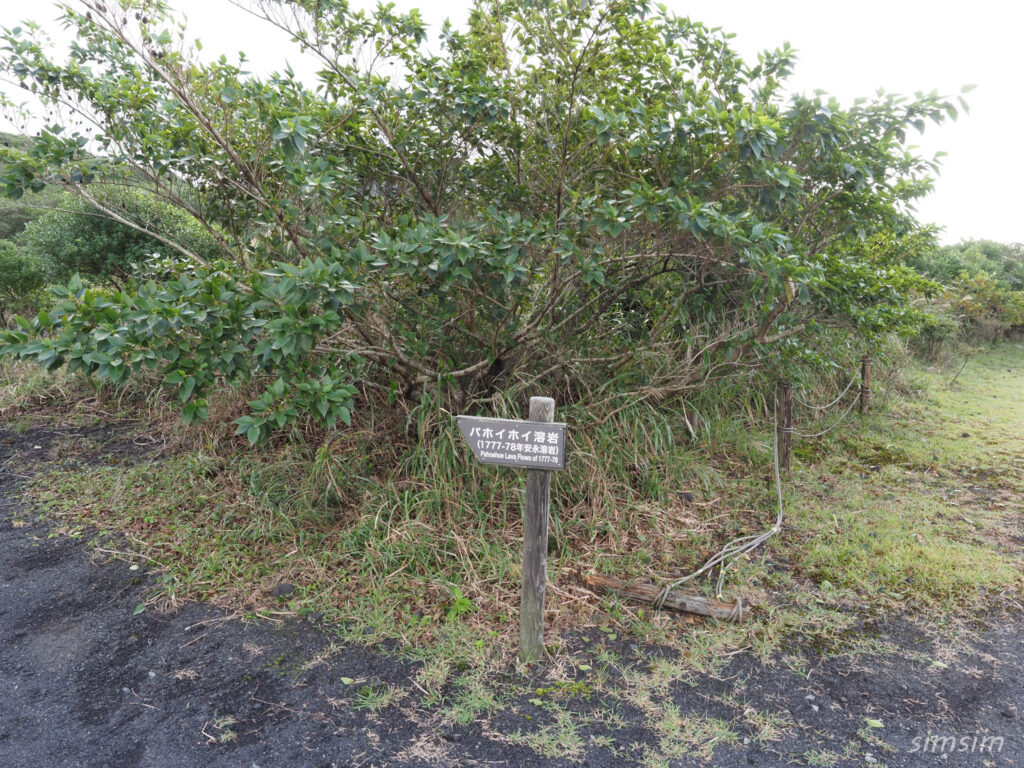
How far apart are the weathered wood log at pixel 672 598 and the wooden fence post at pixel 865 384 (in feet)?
16.1

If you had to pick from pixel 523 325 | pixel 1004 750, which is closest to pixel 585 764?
pixel 1004 750

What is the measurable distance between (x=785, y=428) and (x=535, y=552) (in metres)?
3.19

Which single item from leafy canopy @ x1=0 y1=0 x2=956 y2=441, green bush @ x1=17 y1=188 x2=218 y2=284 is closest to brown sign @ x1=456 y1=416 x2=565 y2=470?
leafy canopy @ x1=0 y1=0 x2=956 y2=441

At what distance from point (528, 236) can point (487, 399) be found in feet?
4.26

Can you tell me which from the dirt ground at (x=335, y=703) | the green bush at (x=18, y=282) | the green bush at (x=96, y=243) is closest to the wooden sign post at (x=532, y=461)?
the dirt ground at (x=335, y=703)

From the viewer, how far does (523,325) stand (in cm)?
445

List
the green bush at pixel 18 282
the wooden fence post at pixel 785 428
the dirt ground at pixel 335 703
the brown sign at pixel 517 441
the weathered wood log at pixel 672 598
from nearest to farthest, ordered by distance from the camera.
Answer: the dirt ground at pixel 335 703, the brown sign at pixel 517 441, the weathered wood log at pixel 672 598, the wooden fence post at pixel 785 428, the green bush at pixel 18 282

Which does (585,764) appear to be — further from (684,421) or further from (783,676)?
(684,421)

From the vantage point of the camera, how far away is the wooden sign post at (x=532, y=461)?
8.64 ft

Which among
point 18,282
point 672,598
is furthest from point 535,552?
point 18,282

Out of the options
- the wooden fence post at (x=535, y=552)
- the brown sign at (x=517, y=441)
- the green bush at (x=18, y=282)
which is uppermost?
the green bush at (x=18, y=282)

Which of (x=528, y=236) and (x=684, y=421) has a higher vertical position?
(x=528, y=236)

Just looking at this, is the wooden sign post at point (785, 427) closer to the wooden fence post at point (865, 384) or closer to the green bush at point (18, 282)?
the wooden fence post at point (865, 384)

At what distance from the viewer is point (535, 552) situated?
111 inches
